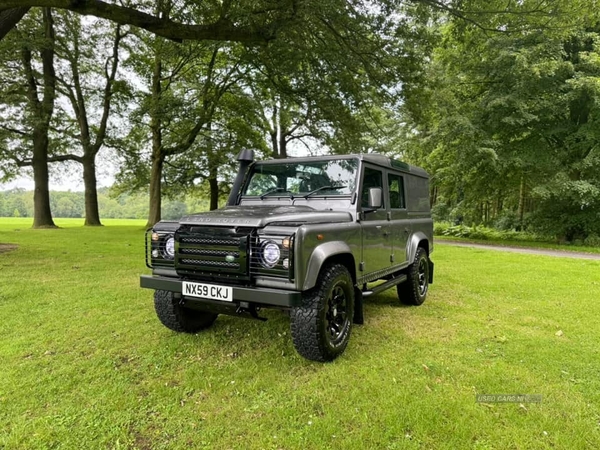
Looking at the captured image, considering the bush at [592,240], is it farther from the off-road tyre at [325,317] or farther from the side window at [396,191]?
the off-road tyre at [325,317]

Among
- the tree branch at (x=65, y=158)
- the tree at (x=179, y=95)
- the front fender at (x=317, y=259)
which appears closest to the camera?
the front fender at (x=317, y=259)

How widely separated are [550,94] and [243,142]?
46.7 feet

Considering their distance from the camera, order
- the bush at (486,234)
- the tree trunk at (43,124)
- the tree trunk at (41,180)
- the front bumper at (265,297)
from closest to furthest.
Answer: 1. the front bumper at (265,297)
2. the tree trunk at (43,124)
3. the tree trunk at (41,180)
4. the bush at (486,234)

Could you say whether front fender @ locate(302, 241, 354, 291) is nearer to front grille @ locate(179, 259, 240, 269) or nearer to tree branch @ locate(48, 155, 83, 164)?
front grille @ locate(179, 259, 240, 269)

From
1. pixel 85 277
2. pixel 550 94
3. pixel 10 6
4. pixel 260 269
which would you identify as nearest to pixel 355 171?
pixel 260 269

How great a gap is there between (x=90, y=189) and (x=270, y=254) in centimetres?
2158

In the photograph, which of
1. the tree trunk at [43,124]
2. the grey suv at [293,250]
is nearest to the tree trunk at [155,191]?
the tree trunk at [43,124]

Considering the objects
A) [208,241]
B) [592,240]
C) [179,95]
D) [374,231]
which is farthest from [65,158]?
[592,240]

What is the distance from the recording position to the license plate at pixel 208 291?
3.17m

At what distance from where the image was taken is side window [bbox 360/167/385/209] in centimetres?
422

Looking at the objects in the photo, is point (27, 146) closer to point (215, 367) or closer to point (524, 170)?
point (215, 367)

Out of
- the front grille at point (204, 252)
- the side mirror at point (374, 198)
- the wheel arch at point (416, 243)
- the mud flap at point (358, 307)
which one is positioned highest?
the side mirror at point (374, 198)

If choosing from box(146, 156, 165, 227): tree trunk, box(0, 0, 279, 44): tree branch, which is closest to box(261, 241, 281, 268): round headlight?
box(0, 0, 279, 44): tree branch

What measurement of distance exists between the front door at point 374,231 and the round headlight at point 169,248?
2023mm
